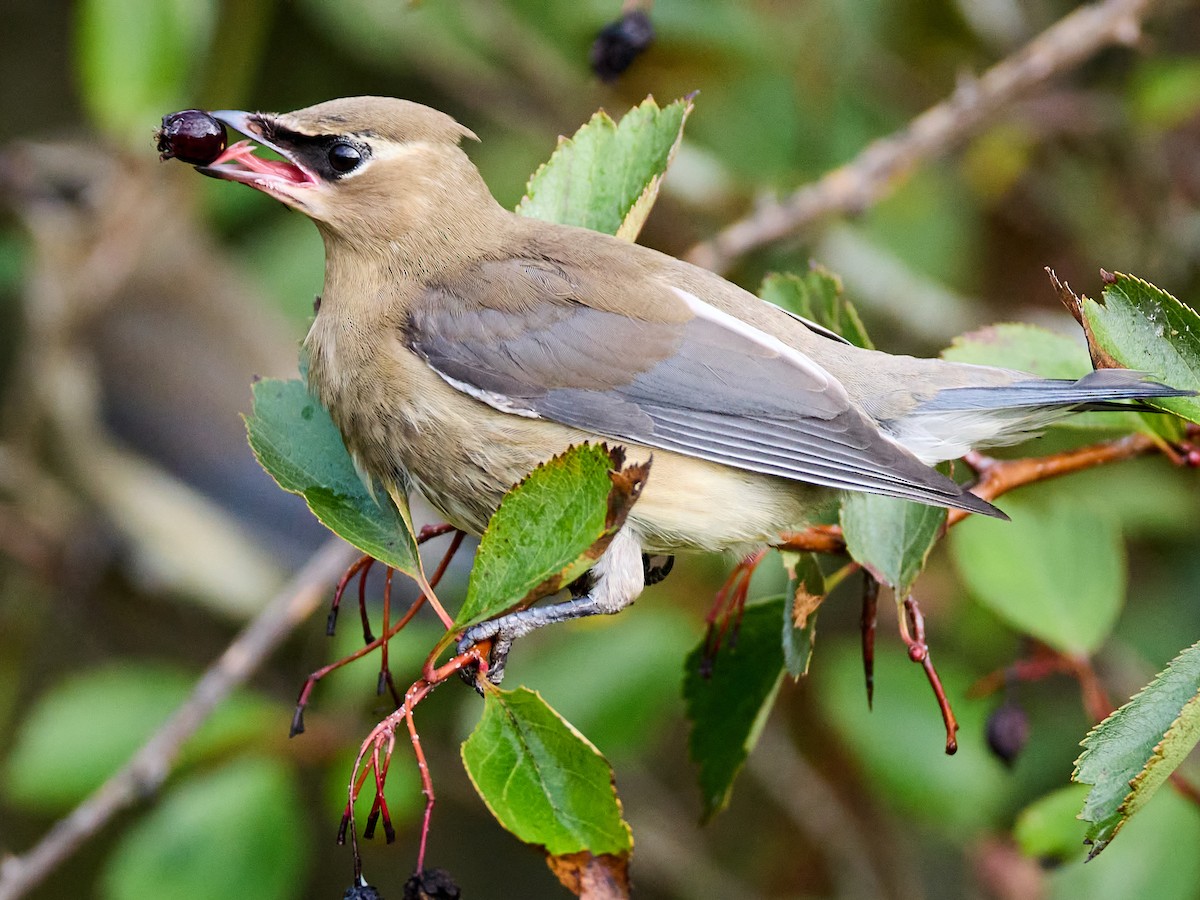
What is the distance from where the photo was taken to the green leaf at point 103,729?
3.99m

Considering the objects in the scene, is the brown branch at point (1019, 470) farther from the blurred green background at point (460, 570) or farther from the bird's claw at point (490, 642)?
the blurred green background at point (460, 570)

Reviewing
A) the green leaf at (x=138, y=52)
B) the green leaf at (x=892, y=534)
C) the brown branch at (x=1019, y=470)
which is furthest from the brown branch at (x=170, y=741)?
the green leaf at (x=138, y=52)

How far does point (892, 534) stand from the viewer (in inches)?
95.3

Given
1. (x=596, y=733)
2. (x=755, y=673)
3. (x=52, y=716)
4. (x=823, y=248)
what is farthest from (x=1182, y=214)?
(x=52, y=716)

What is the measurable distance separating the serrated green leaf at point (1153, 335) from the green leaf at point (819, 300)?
544 millimetres

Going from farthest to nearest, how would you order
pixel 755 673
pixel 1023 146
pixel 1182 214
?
pixel 1023 146, pixel 1182 214, pixel 755 673

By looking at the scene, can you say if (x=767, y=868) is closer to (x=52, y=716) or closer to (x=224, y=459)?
(x=52, y=716)

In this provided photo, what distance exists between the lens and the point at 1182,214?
4.71 metres

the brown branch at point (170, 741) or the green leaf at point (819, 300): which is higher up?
the green leaf at point (819, 300)

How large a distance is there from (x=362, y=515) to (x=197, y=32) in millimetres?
3088

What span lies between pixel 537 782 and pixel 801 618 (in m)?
0.50

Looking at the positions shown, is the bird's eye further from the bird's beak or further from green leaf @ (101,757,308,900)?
green leaf @ (101,757,308,900)

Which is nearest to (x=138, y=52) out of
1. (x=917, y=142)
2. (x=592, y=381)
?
(x=917, y=142)

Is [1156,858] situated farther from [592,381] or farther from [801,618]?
[592,381]
